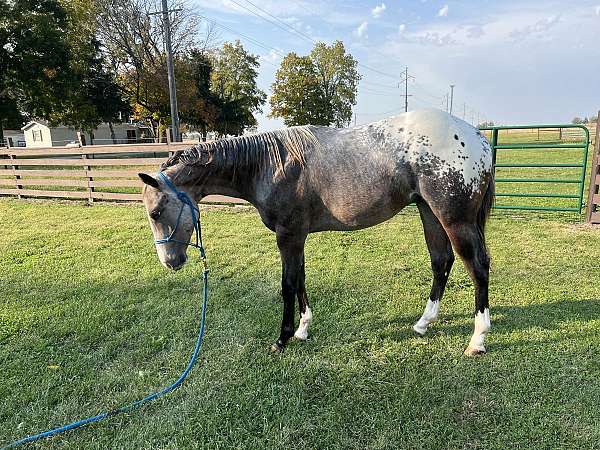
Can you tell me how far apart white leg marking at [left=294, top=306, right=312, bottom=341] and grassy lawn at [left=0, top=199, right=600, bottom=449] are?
Result: 0.24 ft

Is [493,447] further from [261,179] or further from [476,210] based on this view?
[261,179]

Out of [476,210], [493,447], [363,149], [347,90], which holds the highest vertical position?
[347,90]

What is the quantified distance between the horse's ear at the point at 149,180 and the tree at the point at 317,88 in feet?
118

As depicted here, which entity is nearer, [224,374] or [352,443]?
[352,443]

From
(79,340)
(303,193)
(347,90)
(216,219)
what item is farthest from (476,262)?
(347,90)

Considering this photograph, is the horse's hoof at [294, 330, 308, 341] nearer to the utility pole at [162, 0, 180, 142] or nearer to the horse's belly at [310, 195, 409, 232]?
the horse's belly at [310, 195, 409, 232]

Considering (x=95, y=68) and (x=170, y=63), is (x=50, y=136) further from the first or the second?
(x=170, y=63)

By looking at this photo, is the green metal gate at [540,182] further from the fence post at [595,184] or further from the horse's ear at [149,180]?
the horse's ear at [149,180]

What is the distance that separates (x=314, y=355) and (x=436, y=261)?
3.81 feet

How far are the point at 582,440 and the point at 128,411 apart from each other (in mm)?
2277

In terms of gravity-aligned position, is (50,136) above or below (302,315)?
above

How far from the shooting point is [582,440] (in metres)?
1.78

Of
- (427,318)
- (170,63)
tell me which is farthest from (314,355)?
(170,63)

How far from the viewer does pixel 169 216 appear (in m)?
2.29
